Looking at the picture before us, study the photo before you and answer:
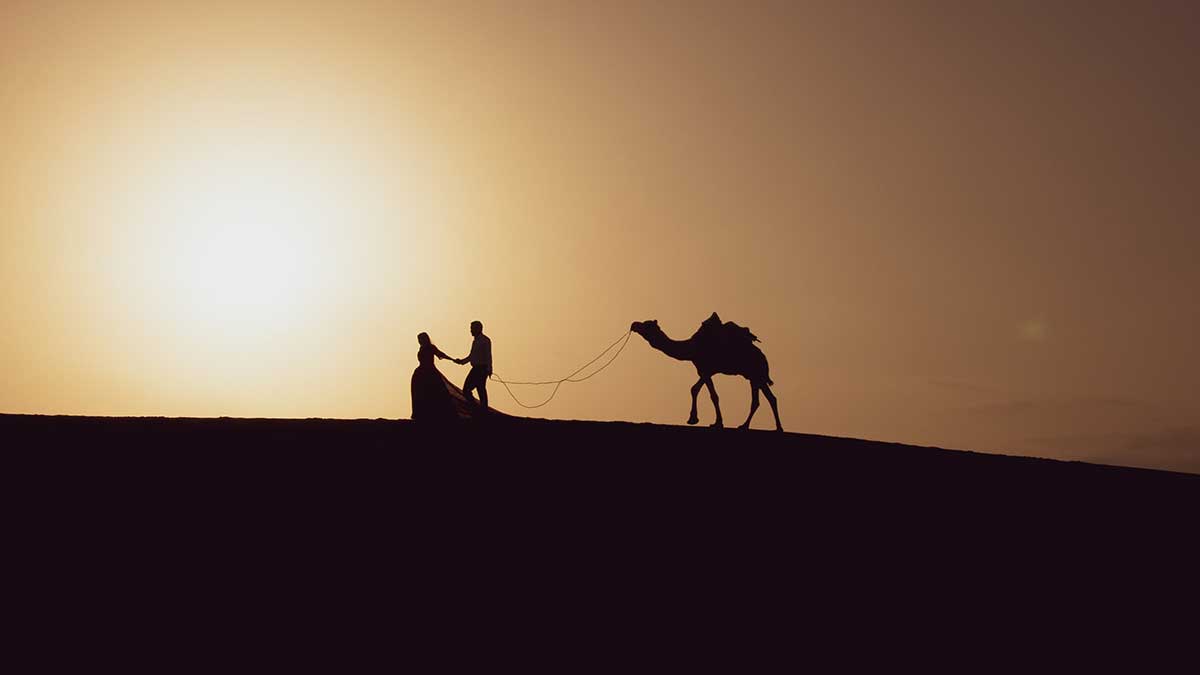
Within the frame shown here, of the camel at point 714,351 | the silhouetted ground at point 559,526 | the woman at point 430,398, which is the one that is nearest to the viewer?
the silhouetted ground at point 559,526

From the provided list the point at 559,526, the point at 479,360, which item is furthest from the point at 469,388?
the point at 559,526

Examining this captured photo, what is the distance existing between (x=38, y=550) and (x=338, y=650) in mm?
4798

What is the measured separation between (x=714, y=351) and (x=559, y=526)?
9.96 metres

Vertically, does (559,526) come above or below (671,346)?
below

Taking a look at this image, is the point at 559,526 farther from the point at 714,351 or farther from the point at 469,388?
the point at 714,351

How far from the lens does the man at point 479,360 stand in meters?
23.9

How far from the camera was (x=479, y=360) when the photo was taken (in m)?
23.9

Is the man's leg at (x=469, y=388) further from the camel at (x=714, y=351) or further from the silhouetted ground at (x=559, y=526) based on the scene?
the camel at (x=714, y=351)

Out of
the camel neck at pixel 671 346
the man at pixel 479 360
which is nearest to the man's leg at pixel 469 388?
the man at pixel 479 360

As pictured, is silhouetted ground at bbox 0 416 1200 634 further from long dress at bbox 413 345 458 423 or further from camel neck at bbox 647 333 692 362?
camel neck at bbox 647 333 692 362

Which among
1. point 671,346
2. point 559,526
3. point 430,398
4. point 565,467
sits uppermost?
point 671,346

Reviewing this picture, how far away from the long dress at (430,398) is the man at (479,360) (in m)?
0.83

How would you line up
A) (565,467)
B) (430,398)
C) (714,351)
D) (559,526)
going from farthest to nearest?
(714,351) → (430,398) → (565,467) → (559,526)

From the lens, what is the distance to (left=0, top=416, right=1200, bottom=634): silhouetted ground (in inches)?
627
